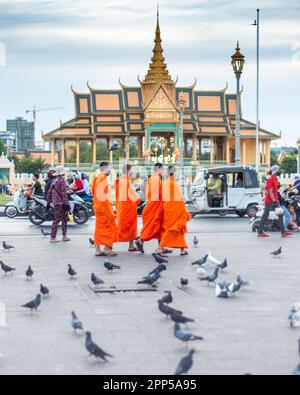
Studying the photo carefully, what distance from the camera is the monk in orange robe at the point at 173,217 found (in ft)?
40.0

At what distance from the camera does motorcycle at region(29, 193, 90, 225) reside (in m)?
19.0

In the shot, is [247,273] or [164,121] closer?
[247,273]

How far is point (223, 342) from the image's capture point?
6.05 meters

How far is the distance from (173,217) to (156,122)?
138 ft

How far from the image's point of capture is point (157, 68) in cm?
5716

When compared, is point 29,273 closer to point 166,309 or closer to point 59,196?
point 166,309

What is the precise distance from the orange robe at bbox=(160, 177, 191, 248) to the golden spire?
4370cm

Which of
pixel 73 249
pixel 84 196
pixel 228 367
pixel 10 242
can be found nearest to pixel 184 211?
pixel 73 249

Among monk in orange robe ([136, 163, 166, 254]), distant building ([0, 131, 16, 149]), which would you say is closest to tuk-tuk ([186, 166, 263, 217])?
monk in orange robe ([136, 163, 166, 254])

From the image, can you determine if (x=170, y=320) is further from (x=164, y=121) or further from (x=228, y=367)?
(x=164, y=121)

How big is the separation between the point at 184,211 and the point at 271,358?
691cm

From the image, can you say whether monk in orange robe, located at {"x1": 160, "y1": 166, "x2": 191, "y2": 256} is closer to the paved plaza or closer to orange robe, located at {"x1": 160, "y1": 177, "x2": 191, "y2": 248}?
orange robe, located at {"x1": 160, "y1": 177, "x2": 191, "y2": 248}

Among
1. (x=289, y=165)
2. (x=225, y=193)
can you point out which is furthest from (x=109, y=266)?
(x=289, y=165)

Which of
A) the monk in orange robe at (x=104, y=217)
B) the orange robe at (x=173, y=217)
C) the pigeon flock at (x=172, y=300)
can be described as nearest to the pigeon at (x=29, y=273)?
the pigeon flock at (x=172, y=300)
